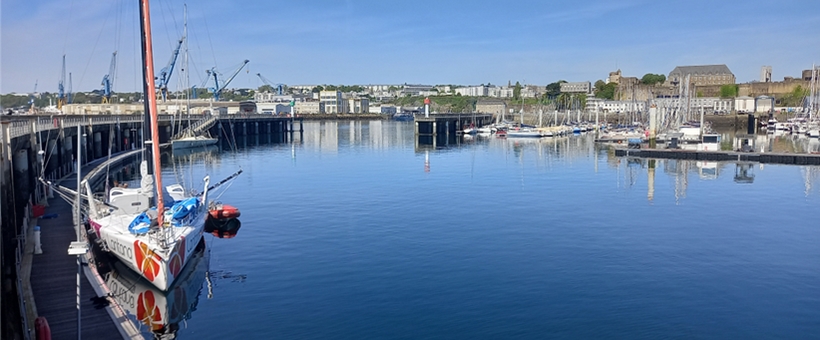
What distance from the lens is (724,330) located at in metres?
18.6

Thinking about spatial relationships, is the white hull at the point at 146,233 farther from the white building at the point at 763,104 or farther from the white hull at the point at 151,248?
the white building at the point at 763,104

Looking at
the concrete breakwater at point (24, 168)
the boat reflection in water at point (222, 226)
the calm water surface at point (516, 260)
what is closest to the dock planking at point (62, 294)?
the concrete breakwater at point (24, 168)

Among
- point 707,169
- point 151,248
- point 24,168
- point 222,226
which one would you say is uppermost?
point 24,168

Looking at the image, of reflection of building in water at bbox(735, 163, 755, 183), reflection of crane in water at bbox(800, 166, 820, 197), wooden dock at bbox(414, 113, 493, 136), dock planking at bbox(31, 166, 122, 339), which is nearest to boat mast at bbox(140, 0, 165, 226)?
dock planking at bbox(31, 166, 122, 339)

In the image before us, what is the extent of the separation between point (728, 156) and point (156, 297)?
61234 millimetres

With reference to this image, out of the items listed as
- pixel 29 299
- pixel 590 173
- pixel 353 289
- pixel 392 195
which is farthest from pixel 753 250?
pixel 590 173

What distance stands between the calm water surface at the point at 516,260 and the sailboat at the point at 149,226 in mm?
1769

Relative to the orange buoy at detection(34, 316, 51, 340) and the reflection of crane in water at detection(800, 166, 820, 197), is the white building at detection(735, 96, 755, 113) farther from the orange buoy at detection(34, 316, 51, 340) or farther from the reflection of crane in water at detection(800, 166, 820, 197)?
the orange buoy at detection(34, 316, 51, 340)

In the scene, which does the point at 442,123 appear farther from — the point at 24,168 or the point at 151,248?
the point at 151,248

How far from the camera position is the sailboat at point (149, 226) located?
71.1ft

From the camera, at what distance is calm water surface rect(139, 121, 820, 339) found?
19.3 m

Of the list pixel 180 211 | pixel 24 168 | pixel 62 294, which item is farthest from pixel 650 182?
pixel 62 294

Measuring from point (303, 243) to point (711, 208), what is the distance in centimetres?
2419

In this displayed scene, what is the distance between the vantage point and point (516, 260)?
85.9 ft
